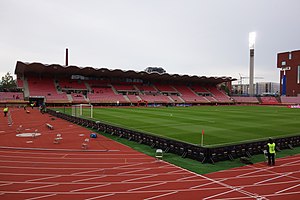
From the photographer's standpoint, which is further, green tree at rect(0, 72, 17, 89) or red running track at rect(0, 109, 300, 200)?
green tree at rect(0, 72, 17, 89)

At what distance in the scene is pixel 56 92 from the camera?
60062 mm

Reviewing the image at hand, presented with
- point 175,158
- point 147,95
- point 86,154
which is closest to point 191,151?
point 175,158

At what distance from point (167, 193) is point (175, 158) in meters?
4.36

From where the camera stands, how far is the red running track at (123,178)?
7930 mm

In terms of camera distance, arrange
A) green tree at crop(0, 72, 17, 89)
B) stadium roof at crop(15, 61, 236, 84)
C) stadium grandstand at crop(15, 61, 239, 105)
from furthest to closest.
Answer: green tree at crop(0, 72, 17, 89) → stadium grandstand at crop(15, 61, 239, 105) → stadium roof at crop(15, 61, 236, 84)

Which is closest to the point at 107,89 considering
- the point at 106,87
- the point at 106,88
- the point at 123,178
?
the point at 106,88

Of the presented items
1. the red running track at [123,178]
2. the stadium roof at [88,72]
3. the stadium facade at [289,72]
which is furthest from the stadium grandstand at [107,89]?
the red running track at [123,178]

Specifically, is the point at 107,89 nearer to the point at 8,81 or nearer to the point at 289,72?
the point at 8,81

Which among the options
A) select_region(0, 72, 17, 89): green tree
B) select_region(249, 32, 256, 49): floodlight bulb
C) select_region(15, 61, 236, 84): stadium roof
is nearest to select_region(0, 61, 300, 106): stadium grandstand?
select_region(15, 61, 236, 84): stadium roof

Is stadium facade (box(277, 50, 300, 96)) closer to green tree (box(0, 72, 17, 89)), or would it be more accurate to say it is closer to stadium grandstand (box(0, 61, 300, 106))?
stadium grandstand (box(0, 61, 300, 106))

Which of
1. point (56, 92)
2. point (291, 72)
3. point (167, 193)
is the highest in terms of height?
point (291, 72)

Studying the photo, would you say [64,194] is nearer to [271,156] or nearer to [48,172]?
[48,172]

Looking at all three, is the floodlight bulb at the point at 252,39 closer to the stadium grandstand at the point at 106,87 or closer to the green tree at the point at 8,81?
the stadium grandstand at the point at 106,87

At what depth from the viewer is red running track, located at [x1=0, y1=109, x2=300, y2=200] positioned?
7.93m
